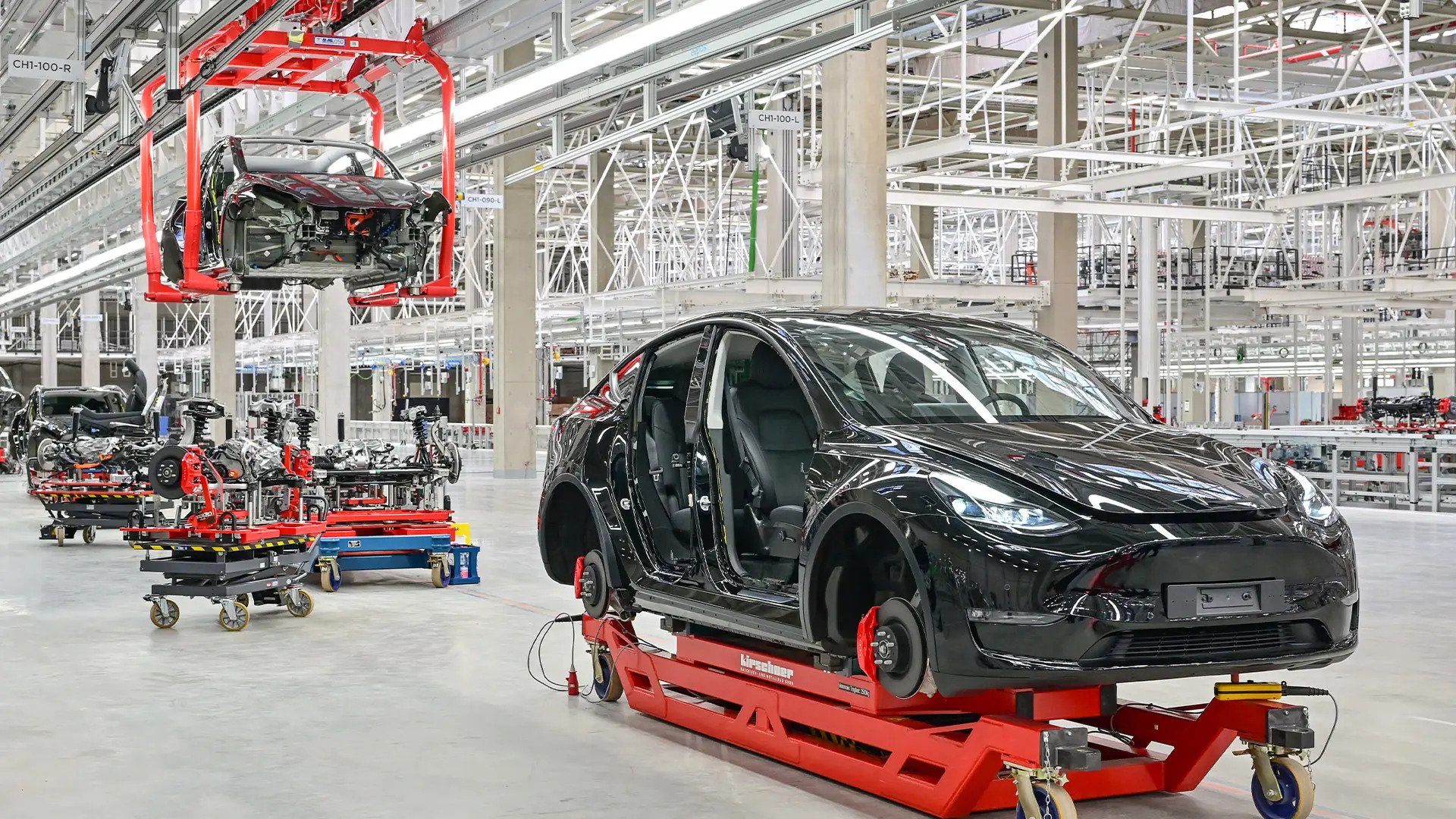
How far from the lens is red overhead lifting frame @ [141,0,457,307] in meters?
9.37

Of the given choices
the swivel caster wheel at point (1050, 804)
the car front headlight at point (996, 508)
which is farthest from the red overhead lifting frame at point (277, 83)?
the swivel caster wheel at point (1050, 804)

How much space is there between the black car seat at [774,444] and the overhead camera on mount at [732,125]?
790 cm

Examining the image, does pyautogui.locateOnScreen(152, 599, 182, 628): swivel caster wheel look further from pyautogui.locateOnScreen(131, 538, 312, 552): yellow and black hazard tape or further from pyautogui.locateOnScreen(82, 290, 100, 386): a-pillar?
pyautogui.locateOnScreen(82, 290, 100, 386): a-pillar

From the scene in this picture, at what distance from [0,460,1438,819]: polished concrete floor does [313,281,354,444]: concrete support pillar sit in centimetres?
1374

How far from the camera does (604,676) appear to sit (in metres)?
6.05

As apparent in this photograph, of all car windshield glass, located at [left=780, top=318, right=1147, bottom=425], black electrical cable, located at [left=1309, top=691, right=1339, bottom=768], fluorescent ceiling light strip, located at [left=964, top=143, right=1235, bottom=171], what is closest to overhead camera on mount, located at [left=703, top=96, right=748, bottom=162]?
fluorescent ceiling light strip, located at [left=964, top=143, right=1235, bottom=171]

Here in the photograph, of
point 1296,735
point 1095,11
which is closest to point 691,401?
point 1296,735

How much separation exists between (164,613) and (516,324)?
15347 millimetres

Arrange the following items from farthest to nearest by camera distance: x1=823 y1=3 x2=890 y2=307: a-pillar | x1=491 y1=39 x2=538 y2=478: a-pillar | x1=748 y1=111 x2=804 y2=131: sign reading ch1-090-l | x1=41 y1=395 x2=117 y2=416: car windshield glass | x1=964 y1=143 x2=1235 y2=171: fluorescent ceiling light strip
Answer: x1=491 y1=39 x2=538 y2=478: a-pillar, x1=41 y1=395 x2=117 y2=416: car windshield glass, x1=964 y1=143 x2=1235 y2=171: fluorescent ceiling light strip, x1=748 y1=111 x2=804 y2=131: sign reading ch1-090-l, x1=823 y1=3 x2=890 y2=307: a-pillar

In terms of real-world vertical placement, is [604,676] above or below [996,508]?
below

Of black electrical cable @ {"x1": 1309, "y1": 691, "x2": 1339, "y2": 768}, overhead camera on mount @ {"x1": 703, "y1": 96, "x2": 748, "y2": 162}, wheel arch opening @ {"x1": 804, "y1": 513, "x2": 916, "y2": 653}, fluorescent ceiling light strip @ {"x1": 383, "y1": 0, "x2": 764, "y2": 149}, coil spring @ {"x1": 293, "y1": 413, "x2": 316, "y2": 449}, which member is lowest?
black electrical cable @ {"x1": 1309, "y1": 691, "x2": 1339, "y2": 768}

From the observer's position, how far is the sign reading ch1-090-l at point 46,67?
11695 millimetres

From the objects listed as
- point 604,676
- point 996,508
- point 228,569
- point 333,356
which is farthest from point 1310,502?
point 333,356

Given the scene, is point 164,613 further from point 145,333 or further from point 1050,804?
point 145,333
